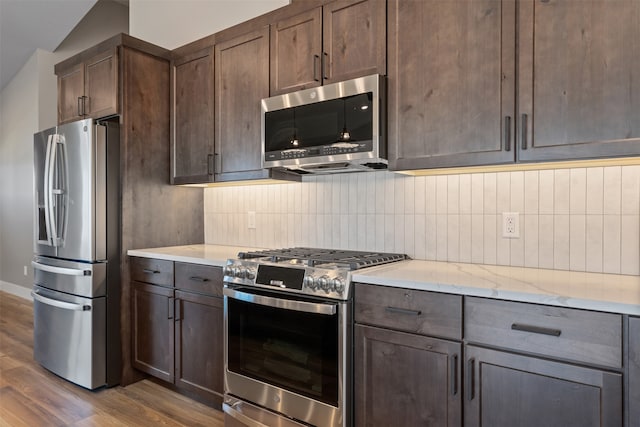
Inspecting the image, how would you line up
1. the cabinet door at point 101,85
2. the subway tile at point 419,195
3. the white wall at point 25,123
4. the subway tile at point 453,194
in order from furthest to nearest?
the white wall at point 25,123, the cabinet door at point 101,85, the subway tile at point 419,195, the subway tile at point 453,194

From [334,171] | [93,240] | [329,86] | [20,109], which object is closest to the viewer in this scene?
[329,86]

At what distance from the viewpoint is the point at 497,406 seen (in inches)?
58.2

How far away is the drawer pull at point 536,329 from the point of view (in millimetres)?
1351

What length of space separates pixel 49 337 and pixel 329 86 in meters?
2.59

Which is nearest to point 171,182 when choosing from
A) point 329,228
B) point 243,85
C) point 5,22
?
point 243,85

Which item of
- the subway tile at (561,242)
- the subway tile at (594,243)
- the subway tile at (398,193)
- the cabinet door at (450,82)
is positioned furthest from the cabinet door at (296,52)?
the subway tile at (594,243)

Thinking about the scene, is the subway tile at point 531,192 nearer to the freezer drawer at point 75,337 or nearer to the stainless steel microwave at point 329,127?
the stainless steel microwave at point 329,127

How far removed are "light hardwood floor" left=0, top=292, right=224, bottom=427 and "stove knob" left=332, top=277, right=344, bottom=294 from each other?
115cm

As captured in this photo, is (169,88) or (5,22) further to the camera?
(5,22)

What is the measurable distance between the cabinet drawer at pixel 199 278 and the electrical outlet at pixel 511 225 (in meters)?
1.49

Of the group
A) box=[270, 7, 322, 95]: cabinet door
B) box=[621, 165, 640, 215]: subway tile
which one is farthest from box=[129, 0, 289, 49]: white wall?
box=[621, 165, 640, 215]: subway tile

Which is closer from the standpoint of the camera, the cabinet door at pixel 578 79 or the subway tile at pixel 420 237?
the cabinet door at pixel 578 79

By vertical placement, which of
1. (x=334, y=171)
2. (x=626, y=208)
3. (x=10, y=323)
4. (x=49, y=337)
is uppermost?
(x=334, y=171)

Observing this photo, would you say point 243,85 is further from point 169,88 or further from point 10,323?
point 10,323
